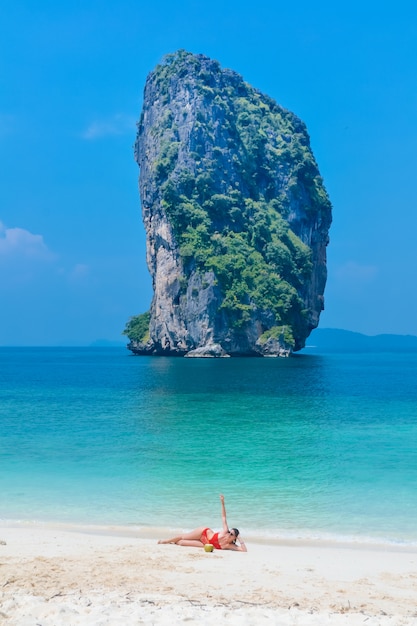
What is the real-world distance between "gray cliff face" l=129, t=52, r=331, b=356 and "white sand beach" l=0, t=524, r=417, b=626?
220ft

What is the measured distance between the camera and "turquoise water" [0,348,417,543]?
10.3 m

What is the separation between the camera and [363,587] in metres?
6.23

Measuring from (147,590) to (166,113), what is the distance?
8590 centimetres

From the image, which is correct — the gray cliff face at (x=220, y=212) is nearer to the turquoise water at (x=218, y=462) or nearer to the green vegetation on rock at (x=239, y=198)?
the green vegetation on rock at (x=239, y=198)

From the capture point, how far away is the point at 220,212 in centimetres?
8119

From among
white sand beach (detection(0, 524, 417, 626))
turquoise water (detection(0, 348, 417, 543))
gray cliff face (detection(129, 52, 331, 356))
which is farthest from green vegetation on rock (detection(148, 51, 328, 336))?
white sand beach (detection(0, 524, 417, 626))

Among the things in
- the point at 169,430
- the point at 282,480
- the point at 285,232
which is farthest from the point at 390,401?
the point at 285,232

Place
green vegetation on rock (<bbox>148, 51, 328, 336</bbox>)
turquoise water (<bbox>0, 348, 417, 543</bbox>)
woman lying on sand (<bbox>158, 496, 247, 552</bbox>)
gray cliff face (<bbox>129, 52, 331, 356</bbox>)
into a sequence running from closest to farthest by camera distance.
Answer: woman lying on sand (<bbox>158, 496, 247, 552</bbox>) → turquoise water (<bbox>0, 348, 417, 543</bbox>) → gray cliff face (<bbox>129, 52, 331, 356</bbox>) → green vegetation on rock (<bbox>148, 51, 328, 336</bbox>)

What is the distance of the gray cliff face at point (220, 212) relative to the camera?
252 ft

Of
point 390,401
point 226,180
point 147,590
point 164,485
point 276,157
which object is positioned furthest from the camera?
point 276,157

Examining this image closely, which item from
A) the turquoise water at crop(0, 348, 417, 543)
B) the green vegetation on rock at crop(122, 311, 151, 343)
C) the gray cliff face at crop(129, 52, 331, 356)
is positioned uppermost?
the gray cliff face at crop(129, 52, 331, 356)

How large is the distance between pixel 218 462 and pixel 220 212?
Answer: 225ft

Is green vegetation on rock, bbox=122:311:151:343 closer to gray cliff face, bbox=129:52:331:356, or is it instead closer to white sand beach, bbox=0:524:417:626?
gray cliff face, bbox=129:52:331:356

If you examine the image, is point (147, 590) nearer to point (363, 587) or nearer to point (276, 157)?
point (363, 587)
